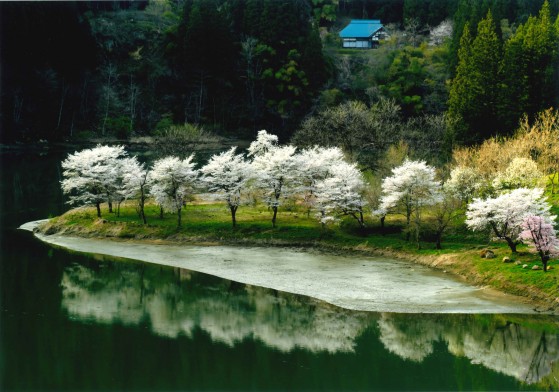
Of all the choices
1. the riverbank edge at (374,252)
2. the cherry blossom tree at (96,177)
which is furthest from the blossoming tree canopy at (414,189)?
the cherry blossom tree at (96,177)

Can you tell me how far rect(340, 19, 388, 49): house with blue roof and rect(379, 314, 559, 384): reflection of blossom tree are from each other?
9902 cm

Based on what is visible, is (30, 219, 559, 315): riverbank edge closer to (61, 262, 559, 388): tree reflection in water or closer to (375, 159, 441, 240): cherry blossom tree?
(61, 262, 559, 388): tree reflection in water

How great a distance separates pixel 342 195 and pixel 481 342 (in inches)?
749

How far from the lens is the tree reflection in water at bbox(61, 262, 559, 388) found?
29.6m

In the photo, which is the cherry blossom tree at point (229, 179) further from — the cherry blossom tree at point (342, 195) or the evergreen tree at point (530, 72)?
the evergreen tree at point (530, 72)

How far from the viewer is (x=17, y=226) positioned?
2211 inches

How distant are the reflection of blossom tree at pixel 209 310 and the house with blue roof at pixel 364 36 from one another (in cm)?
9215

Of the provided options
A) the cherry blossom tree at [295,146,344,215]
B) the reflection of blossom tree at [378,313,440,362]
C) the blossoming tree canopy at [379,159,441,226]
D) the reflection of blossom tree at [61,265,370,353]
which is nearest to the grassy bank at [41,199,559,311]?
the cherry blossom tree at [295,146,344,215]

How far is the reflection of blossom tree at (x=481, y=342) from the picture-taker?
1107 inches

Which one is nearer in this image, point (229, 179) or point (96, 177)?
point (229, 179)

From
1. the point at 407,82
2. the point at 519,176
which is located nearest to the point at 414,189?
the point at 519,176

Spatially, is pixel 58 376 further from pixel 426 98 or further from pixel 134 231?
pixel 426 98

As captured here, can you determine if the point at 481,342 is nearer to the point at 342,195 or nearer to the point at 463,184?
the point at 463,184

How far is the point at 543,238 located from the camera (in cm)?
3662
